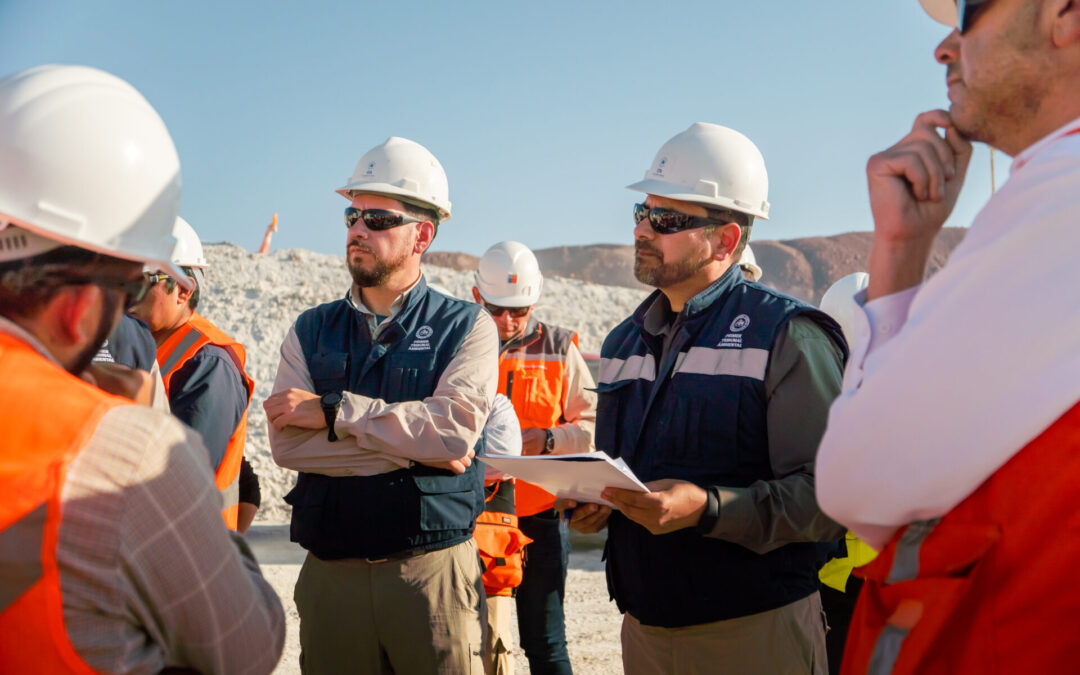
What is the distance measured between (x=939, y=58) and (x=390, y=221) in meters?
2.99

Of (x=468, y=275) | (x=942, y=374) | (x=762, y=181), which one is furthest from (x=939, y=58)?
(x=468, y=275)

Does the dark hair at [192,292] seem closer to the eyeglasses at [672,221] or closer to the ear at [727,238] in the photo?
the eyeglasses at [672,221]

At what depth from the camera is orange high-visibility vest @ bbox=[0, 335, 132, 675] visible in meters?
1.39

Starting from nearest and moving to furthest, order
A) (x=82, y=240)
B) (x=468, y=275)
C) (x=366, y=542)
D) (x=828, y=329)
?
(x=82, y=240) < (x=828, y=329) < (x=366, y=542) < (x=468, y=275)

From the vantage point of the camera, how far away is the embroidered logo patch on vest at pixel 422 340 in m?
4.08

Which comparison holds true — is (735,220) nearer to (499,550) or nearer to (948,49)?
(948,49)

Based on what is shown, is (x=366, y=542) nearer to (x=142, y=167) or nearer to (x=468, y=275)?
(x=142, y=167)

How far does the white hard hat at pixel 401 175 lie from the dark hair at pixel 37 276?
9.15 feet

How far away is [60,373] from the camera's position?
4.96 ft

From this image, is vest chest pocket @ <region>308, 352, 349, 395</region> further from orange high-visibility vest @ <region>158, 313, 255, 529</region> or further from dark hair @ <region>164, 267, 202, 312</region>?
dark hair @ <region>164, 267, 202, 312</region>

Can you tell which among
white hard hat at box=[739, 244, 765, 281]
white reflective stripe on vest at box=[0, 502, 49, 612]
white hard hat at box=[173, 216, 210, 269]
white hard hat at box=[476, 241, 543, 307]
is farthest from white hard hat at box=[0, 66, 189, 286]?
white hard hat at box=[476, 241, 543, 307]

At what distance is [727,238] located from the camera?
372cm

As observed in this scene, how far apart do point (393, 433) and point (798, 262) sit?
69750 millimetres


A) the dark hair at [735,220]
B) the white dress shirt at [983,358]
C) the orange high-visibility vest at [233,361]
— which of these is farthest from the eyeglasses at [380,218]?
the white dress shirt at [983,358]
